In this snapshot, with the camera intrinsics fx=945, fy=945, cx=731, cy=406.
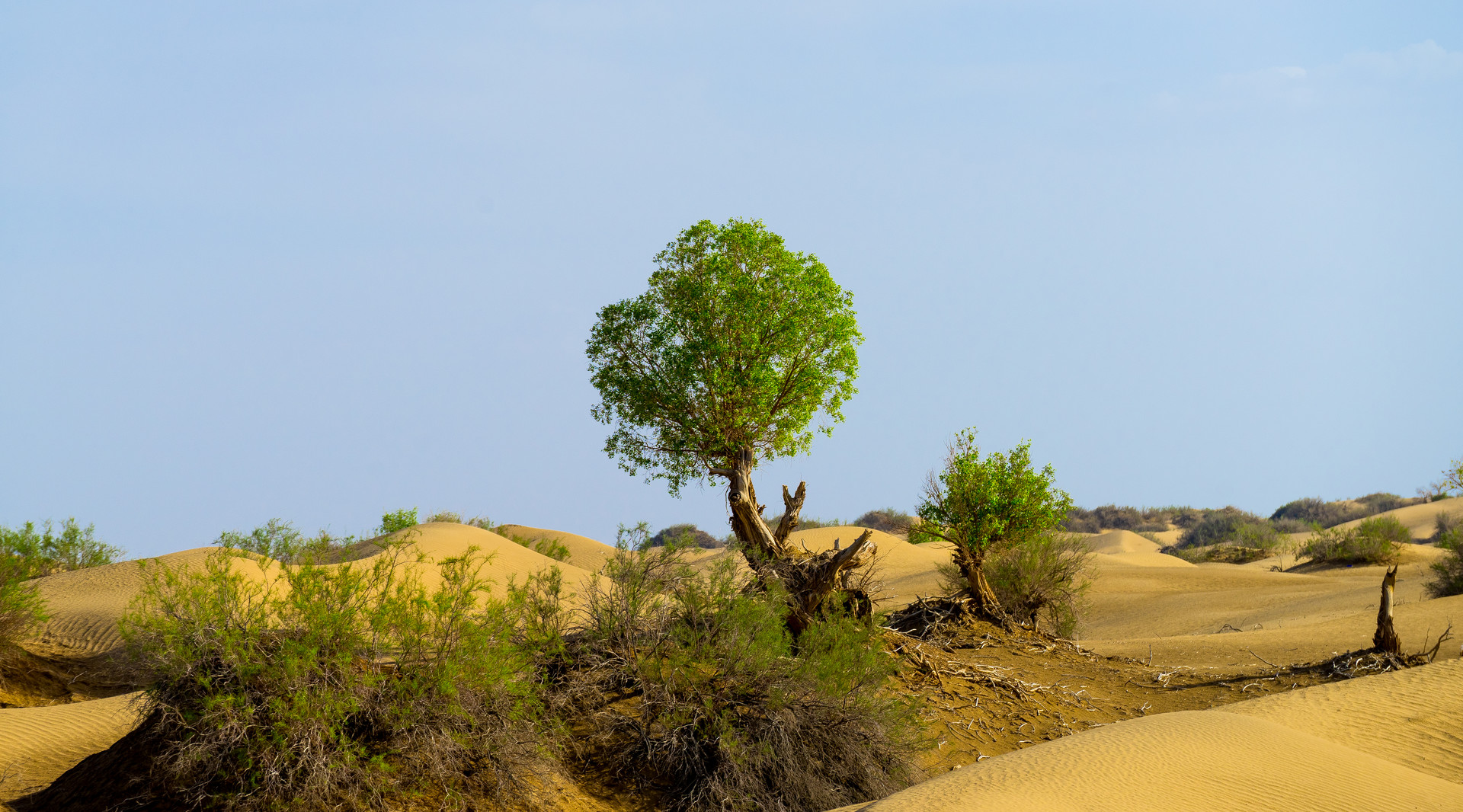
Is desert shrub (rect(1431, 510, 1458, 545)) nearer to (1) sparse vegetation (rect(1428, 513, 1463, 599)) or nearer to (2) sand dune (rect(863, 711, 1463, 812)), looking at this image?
(1) sparse vegetation (rect(1428, 513, 1463, 599))

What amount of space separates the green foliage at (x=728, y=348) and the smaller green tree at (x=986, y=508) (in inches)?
170

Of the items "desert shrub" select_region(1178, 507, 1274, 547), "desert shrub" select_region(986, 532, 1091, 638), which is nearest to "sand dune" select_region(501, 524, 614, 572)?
"desert shrub" select_region(986, 532, 1091, 638)

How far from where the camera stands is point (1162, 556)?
4325cm

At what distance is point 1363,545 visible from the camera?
31.8 m

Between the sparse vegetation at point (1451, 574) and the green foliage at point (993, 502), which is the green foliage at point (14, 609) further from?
the sparse vegetation at point (1451, 574)

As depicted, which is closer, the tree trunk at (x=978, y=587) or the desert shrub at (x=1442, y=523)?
the tree trunk at (x=978, y=587)

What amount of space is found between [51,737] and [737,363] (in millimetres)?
9746

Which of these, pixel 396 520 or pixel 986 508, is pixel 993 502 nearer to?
pixel 986 508

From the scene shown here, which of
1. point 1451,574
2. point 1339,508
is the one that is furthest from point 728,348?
point 1339,508

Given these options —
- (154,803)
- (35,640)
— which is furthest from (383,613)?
(35,640)

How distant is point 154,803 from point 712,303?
8.60 metres

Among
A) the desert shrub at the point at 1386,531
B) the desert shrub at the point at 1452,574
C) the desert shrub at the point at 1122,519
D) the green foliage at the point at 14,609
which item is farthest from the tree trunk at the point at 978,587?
the desert shrub at the point at 1122,519

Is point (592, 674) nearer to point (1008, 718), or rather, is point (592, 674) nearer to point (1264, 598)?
point (1008, 718)

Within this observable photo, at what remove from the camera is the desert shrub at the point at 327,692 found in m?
7.85
